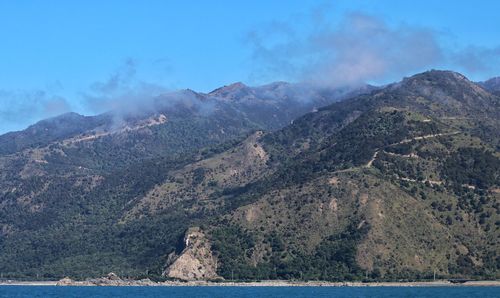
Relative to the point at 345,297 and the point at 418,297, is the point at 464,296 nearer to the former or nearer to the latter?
the point at 418,297

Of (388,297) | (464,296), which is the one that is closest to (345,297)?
(388,297)

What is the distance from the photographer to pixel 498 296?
7781 inches

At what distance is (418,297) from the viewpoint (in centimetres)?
19838

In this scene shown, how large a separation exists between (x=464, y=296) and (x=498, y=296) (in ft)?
22.3

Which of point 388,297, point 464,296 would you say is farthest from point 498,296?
point 388,297

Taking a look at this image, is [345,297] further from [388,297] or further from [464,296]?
[464,296]

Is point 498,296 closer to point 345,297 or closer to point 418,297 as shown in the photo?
point 418,297

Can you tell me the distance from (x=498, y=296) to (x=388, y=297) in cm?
2219

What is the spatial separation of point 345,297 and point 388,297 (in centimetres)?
855

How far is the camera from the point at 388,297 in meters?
197

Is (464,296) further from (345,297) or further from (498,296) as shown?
(345,297)

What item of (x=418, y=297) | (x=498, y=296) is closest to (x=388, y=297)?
(x=418, y=297)

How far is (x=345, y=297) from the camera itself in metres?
198
